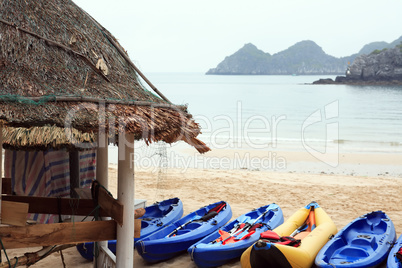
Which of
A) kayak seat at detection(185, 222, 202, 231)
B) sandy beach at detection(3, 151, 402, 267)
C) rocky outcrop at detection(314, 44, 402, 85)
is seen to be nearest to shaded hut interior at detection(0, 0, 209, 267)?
kayak seat at detection(185, 222, 202, 231)

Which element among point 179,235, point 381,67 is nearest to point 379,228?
point 179,235

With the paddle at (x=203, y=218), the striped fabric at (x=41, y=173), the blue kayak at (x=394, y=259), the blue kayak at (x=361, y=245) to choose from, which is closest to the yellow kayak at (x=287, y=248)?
the blue kayak at (x=361, y=245)

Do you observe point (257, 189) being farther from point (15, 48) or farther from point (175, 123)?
point (15, 48)

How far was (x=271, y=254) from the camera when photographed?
5.37 meters

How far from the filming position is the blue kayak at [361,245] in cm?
557

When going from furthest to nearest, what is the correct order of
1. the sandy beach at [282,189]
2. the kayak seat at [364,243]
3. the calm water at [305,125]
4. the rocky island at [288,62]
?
1. the rocky island at [288,62]
2. the calm water at [305,125]
3. the sandy beach at [282,189]
4. the kayak seat at [364,243]

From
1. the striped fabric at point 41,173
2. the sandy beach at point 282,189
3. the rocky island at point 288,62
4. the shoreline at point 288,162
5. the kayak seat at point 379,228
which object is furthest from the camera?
the rocky island at point 288,62

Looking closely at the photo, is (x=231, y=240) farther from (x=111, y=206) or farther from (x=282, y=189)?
(x=282, y=189)

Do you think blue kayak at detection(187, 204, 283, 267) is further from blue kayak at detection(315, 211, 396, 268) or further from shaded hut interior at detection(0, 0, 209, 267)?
shaded hut interior at detection(0, 0, 209, 267)

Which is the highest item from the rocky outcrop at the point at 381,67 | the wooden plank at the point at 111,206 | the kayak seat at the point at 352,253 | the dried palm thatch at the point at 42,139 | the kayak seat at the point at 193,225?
the rocky outcrop at the point at 381,67

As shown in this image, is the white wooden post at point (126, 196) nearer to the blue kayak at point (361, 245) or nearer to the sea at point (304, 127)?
the sea at point (304, 127)

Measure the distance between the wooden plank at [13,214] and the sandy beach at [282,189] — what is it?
9.30 ft

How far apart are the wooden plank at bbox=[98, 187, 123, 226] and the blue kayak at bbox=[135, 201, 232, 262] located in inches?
66.7

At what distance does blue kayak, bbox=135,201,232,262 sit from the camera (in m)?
6.24
